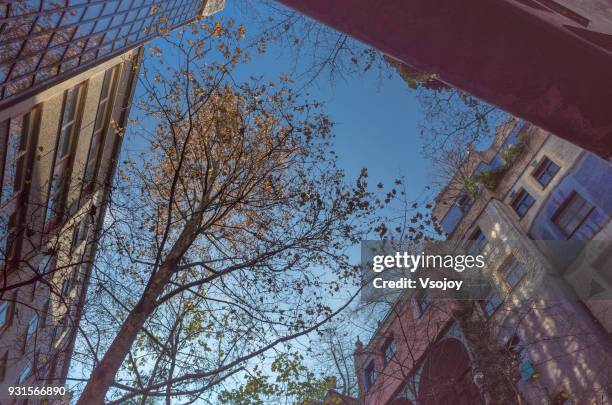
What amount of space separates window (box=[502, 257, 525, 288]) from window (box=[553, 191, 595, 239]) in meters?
2.58

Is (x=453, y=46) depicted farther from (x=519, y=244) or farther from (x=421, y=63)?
(x=519, y=244)

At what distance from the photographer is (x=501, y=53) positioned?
582 centimetres

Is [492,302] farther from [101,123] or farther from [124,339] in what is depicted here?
[101,123]

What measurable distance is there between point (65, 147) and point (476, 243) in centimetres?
2121

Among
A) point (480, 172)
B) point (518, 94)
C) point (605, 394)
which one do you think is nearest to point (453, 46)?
point (518, 94)

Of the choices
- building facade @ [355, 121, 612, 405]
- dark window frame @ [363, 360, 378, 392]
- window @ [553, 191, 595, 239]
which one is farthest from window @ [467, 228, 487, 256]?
dark window frame @ [363, 360, 378, 392]

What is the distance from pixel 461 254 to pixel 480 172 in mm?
5064

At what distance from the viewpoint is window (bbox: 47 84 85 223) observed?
13.5 meters

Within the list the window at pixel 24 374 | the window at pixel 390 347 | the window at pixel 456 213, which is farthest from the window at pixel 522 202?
the window at pixel 24 374

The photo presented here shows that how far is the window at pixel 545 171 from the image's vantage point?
18.1 m

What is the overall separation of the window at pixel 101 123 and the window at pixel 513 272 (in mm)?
20420

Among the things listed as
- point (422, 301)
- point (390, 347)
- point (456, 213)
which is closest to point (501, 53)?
point (422, 301)

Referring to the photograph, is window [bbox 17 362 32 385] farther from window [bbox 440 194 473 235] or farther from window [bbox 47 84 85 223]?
window [bbox 440 194 473 235]

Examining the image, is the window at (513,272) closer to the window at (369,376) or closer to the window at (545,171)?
the window at (545,171)
